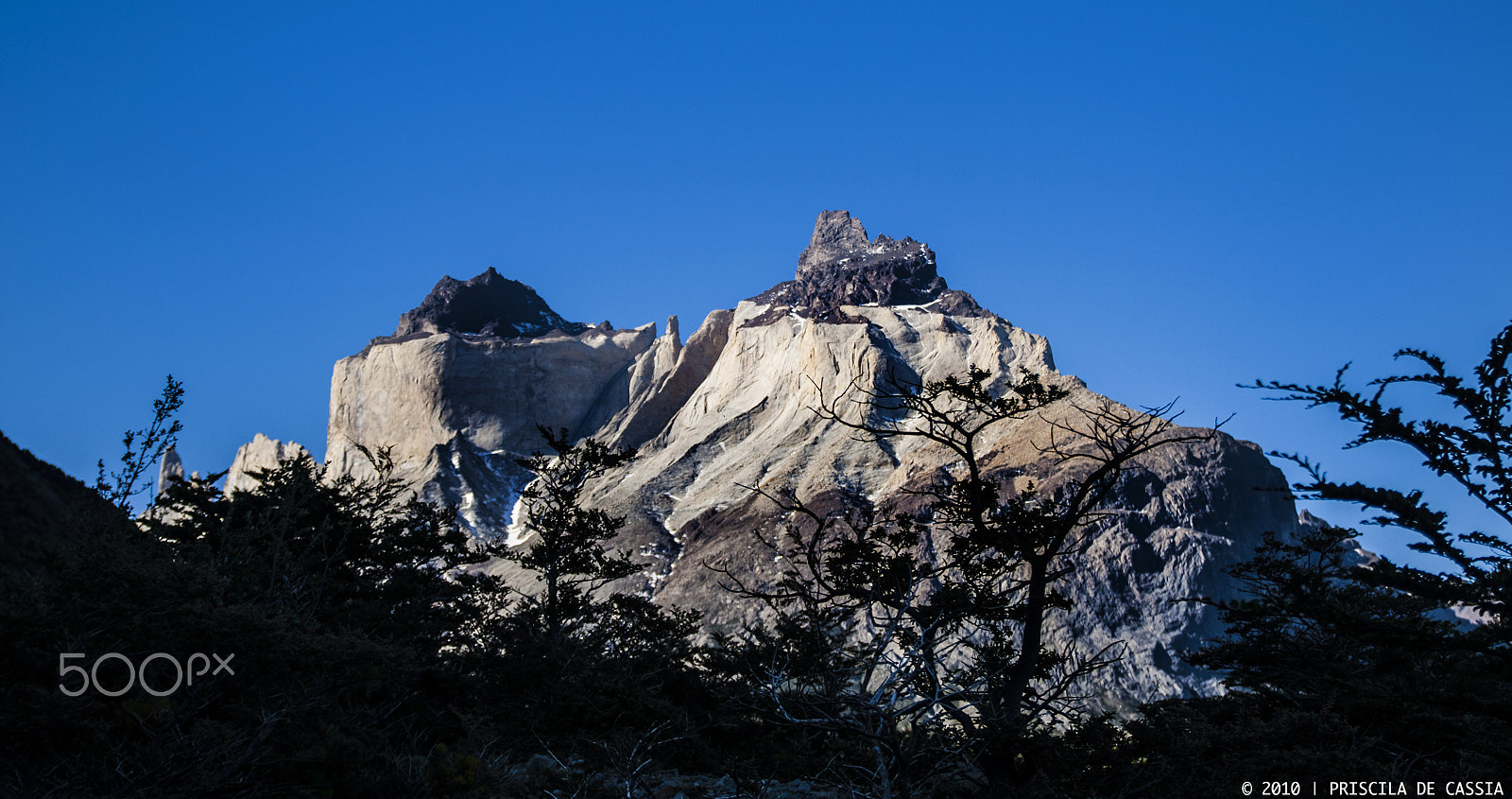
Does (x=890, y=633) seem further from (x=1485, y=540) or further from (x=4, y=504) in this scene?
(x=4, y=504)

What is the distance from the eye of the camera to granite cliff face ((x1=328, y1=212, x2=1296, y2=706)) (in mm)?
47469

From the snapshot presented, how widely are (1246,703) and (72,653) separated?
13027 mm

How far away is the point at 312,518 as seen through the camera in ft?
60.0

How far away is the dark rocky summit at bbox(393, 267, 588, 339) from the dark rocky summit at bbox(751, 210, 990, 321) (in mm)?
24575

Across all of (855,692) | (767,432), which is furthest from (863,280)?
(855,692)

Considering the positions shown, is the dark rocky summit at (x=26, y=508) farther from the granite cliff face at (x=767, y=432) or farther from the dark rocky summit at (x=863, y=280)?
the dark rocky summit at (x=863, y=280)

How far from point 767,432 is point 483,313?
4538 centimetres

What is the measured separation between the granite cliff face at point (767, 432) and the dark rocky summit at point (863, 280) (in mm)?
285

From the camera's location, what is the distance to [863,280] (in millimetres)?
90688

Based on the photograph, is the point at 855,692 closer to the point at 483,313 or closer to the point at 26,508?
the point at 26,508

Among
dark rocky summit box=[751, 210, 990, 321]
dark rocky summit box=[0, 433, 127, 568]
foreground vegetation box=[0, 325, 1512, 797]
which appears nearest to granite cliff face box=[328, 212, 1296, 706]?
dark rocky summit box=[751, 210, 990, 321]
